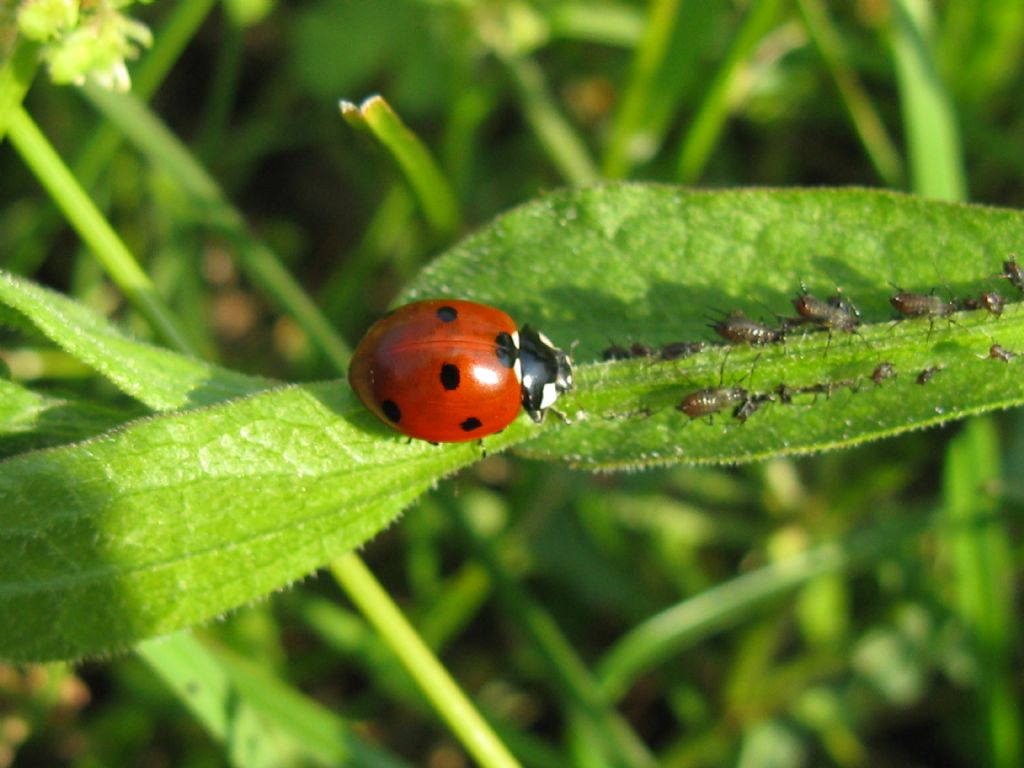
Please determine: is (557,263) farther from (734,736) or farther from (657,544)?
(734,736)

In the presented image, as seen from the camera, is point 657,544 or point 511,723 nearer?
point 511,723

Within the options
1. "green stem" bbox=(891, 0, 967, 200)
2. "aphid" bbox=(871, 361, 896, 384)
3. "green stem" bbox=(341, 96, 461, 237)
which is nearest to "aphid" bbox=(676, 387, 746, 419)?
"aphid" bbox=(871, 361, 896, 384)

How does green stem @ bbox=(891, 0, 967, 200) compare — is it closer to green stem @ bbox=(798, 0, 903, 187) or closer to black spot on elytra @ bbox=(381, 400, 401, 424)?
green stem @ bbox=(798, 0, 903, 187)

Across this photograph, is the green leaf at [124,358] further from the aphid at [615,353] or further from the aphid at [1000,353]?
the aphid at [1000,353]

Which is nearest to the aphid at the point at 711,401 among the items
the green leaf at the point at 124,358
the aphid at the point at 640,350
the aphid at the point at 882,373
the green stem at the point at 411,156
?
the aphid at the point at 640,350

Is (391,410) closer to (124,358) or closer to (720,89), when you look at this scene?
(124,358)

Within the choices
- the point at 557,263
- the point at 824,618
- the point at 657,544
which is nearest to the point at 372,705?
the point at 657,544
